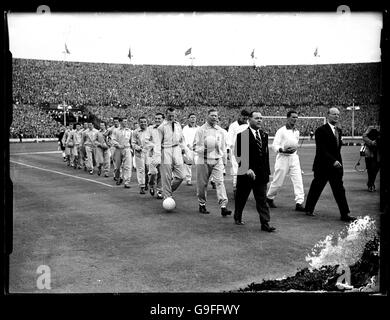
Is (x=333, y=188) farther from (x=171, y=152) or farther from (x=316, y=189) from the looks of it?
(x=171, y=152)

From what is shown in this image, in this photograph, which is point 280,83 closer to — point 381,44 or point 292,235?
point 292,235

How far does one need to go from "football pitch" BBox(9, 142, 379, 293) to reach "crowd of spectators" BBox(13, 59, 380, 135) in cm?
110

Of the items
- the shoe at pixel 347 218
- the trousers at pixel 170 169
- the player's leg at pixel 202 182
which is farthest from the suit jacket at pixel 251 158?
the trousers at pixel 170 169

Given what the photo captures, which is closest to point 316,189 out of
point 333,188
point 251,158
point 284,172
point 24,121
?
point 333,188

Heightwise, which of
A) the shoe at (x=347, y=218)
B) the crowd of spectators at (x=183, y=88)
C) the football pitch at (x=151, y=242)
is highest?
the crowd of spectators at (x=183, y=88)

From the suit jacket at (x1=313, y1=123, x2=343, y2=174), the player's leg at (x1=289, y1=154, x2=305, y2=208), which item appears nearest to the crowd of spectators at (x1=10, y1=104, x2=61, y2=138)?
the suit jacket at (x1=313, y1=123, x2=343, y2=174)

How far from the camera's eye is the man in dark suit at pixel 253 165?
6840 millimetres

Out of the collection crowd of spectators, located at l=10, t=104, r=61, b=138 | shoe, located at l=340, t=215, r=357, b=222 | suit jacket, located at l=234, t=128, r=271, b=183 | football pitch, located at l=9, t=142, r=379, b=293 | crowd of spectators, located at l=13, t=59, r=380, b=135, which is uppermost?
crowd of spectators, located at l=13, t=59, r=380, b=135

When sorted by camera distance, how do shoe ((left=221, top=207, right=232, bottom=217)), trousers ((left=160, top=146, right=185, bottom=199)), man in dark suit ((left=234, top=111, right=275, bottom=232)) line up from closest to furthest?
man in dark suit ((left=234, top=111, right=275, bottom=232)), shoe ((left=221, top=207, right=232, bottom=217)), trousers ((left=160, top=146, right=185, bottom=199))

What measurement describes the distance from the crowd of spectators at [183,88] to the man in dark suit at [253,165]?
108 cm

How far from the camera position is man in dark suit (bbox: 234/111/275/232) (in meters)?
6.84

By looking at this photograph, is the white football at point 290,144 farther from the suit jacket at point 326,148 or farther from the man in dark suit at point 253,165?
the man in dark suit at point 253,165

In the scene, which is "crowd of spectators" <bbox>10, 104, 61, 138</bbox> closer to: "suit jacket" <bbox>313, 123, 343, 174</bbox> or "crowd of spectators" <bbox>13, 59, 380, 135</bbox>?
"crowd of spectators" <bbox>13, 59, 380, 135</bbox>

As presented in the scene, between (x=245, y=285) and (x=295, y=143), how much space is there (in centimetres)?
523
